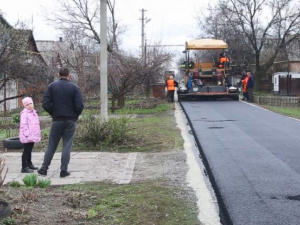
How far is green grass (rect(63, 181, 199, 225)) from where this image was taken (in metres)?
5.02

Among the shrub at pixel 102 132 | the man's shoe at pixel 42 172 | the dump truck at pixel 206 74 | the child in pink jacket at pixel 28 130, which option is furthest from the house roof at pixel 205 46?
the man's shoe at pixel 42 172

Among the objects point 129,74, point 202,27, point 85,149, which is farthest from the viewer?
point 202,27

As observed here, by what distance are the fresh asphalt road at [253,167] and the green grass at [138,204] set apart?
1.60 feet

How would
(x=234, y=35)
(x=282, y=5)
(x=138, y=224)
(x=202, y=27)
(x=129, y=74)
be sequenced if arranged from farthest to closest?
(x=202, y=27) < (x=234, y=35) < (x=282, y=5) < (x=129, y=74) < (x=138, y=224)

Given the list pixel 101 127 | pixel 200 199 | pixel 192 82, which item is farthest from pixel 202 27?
pixel 200 199

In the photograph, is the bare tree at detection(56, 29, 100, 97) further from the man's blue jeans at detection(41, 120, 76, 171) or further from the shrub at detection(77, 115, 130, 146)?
the man's blue jeans at detection(41, 120, 76, 171)

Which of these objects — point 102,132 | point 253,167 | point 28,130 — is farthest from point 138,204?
point 102,132

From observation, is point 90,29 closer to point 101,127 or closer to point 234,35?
point 234,35

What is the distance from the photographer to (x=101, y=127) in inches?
410

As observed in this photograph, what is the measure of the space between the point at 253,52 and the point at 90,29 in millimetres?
13207

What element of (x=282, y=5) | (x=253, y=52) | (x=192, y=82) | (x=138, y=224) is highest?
(x=282, y=5)

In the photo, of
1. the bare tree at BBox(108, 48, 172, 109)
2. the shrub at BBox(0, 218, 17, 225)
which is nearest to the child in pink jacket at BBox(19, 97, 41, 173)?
the shrub at BBox(0, 218, 17, 225)

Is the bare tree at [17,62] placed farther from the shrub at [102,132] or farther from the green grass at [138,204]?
Result: the green grass at [138,204]

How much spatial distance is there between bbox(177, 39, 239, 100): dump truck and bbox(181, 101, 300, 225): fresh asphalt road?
1011 cm
